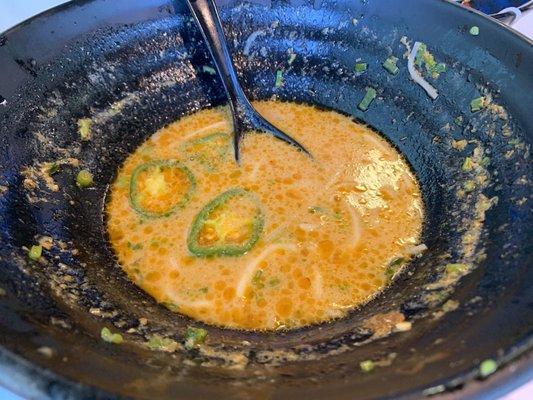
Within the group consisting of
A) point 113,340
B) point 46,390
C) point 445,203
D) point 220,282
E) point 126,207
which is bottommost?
point 46,390

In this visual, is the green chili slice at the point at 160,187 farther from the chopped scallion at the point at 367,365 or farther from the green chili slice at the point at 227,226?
the chopped scallion at the point at 367,365

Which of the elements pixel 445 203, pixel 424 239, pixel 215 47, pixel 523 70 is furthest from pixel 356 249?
pixel 215 47

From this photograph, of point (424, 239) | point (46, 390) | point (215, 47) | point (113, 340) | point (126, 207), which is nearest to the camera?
point (46, 390)

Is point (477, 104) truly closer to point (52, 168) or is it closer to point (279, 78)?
point (279, 78)

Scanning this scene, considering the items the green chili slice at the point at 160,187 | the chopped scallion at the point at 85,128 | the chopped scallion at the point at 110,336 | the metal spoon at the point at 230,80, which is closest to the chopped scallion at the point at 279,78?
the metal spoon at the point at 230,80

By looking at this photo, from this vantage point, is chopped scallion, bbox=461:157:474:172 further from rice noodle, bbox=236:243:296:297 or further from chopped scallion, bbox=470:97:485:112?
rice noodle, bbox=236:243:296:297

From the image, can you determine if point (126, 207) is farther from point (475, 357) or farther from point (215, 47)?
point (475, 357)

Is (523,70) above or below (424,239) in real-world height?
above
